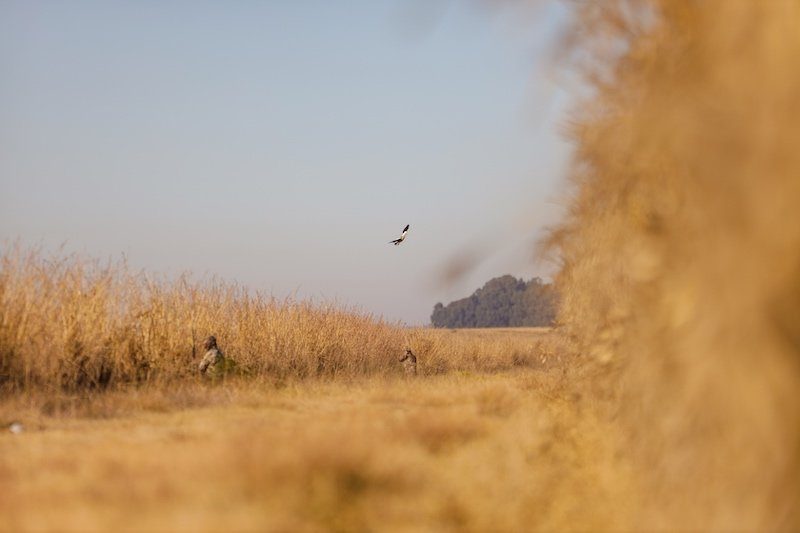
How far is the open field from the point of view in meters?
3.75

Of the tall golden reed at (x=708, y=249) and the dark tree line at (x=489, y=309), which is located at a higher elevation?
the dark tree line at (x=489, y=309)

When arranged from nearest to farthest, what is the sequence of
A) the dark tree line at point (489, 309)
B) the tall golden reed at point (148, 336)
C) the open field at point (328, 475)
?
the open field at point (328, 475) < the tall golden reed at point (148, 336) < the dark tree line at point (489, 309)

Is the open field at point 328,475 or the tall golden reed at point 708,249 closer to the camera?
the tall golden reed at point 708,249

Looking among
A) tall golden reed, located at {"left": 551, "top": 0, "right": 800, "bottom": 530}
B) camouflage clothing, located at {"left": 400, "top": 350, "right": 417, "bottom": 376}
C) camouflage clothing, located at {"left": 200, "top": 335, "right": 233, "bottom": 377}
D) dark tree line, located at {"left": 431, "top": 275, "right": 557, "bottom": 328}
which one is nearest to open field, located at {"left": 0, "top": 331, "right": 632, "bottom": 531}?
tall golden reed, located at {"left": 551, "top": 0, "right": 800, "bottom": 530}

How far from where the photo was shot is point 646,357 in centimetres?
442

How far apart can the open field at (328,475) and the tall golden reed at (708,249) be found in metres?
0.45

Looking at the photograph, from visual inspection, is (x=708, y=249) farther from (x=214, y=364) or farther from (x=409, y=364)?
(x=409, y=364)

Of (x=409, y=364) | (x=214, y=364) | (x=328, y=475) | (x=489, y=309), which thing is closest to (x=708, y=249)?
(x=328, y=475)

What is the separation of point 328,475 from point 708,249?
6.50 feet

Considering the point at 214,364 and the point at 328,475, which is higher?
the point at 214,364

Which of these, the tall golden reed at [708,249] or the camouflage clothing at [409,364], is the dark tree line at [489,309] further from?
the tall golden reed at [708,249]

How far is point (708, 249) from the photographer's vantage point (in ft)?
11.7

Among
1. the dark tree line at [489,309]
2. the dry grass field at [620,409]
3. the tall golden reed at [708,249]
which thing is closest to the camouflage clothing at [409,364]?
the dry grass field at [620,409]

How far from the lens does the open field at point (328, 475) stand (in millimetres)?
3752
